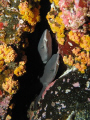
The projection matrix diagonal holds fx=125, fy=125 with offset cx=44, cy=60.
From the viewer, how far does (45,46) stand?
328cm

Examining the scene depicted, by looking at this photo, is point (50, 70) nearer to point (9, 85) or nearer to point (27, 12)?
point (9, 85)

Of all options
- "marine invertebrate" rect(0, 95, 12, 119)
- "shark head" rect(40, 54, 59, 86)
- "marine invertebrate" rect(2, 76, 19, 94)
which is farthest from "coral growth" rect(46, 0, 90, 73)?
"marine invertebrate" rect(0, 95, 12, 119)

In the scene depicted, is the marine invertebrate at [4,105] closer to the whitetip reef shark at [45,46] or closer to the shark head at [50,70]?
the shark head at [50,70]

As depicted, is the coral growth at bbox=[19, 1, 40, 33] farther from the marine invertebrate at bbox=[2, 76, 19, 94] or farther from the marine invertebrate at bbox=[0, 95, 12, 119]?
the marine invertebrate at bbox=[0, 95, 12, 119]

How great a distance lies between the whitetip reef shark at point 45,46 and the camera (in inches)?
129

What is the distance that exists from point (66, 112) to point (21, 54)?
60.5 inches

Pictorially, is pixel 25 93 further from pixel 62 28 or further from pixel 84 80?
pixel 62 28

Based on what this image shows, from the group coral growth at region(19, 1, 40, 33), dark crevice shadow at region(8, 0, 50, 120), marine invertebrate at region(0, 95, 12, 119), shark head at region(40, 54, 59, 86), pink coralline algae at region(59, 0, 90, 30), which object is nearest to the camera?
pink coralline algae at region(59, 0, 90, 30)

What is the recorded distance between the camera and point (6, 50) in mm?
2410

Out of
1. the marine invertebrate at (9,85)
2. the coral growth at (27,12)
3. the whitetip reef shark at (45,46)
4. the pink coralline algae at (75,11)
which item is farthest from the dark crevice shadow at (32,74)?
the pink coralline algae at (75,11)

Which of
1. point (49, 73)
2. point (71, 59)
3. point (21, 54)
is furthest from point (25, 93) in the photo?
point (71, 59)

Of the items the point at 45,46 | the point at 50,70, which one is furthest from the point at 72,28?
the point at 50,70

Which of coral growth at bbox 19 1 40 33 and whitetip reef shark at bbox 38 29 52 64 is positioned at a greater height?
coral growth at bbox 19 1 40 33

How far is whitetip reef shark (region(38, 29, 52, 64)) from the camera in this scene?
10.7 ft
